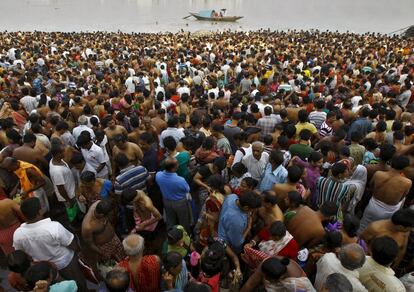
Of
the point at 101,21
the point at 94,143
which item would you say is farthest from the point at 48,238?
the point at 101,21

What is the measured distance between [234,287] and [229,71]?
8805 millimetres

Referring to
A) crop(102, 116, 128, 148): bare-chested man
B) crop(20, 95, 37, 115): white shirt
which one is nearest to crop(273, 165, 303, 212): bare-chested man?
crop(102, 116, 128, 148): bare-chested man

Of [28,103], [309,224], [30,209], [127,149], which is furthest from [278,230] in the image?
[28,103]

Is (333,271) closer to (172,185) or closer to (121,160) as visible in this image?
(172,185)

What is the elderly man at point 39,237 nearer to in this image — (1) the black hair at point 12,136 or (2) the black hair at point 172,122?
(1) the black hair at point 12,136

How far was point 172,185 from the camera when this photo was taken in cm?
401

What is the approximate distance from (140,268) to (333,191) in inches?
94.4

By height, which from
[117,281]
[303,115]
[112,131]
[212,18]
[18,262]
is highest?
[212,18]

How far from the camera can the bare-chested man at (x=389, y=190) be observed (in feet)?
12.5

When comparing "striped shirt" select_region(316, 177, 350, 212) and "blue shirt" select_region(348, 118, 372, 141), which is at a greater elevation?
"blue shirt" select_region(348, 118, 372, 141)

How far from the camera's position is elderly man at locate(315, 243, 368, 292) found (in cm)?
257

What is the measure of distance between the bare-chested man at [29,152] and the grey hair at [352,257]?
4210 mm

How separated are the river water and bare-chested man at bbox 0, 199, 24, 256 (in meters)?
34.3

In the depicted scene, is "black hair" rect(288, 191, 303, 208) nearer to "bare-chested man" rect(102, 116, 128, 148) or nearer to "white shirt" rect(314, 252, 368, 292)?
"white shirt" rect(314, 252, 368, 292)
